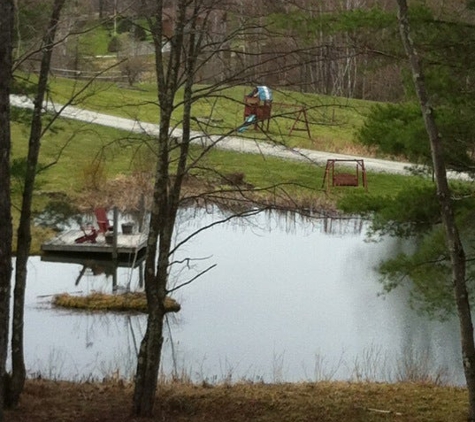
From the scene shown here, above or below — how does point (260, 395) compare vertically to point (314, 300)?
below

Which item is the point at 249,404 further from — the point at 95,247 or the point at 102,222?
the point at 102,222

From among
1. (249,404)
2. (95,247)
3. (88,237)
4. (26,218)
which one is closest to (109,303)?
(95,247)

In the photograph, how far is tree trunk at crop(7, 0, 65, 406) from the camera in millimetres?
8055

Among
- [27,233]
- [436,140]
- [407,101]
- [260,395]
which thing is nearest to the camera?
[436,140]

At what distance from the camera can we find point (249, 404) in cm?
909

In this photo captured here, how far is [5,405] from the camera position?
8.54 metres

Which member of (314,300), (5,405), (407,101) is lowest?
(5,405)

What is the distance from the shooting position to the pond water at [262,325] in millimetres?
13320

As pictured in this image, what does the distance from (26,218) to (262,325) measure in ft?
25.6

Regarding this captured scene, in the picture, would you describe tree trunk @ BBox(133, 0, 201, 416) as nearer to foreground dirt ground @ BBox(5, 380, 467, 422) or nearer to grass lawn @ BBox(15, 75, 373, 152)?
grass lawn @ BBox(15, 75, 373, 152)

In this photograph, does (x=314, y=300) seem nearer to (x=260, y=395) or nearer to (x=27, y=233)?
(x=260, y=395)

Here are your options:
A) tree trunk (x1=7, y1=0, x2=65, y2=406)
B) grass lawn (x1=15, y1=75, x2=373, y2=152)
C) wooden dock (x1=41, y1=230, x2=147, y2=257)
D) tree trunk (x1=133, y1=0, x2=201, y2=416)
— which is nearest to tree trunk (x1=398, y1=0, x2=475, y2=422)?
grass lawn (x1=15, y1=75, x2=373, y2=152)

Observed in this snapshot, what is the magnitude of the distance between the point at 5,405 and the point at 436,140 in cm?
437

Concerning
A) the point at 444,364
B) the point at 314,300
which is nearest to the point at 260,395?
the point at 444,364
